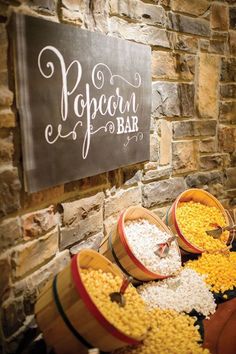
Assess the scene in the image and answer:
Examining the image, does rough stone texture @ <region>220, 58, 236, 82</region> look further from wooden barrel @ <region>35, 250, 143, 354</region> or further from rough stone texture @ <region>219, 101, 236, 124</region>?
wooden barrel @ <region>35, 250, 143, 354</region>

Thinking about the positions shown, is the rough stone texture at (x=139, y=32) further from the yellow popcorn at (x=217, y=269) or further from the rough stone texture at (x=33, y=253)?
the yellow popcorn at (x=217, y=269)

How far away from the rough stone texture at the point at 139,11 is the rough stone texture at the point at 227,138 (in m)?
1.34

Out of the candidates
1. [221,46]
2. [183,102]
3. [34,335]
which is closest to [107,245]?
[34,335]

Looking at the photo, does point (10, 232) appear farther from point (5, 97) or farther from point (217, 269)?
point (217, 269)

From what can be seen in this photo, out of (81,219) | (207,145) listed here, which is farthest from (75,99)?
(207,145)

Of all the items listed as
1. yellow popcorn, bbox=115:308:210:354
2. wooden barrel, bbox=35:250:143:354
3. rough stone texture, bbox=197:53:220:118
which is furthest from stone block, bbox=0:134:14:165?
rough stone texture, bbox=197:53:220:118

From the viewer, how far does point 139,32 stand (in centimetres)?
281

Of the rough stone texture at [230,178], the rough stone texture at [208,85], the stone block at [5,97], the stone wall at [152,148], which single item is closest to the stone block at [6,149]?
the stone wall at [152,148]

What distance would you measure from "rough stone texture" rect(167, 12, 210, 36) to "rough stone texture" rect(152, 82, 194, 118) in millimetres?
491

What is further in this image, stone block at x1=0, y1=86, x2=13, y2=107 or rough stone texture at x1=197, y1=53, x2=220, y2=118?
rough stone texture at x1=197, y1=53, x2=220, y2=118

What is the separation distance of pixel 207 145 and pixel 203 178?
0.35m

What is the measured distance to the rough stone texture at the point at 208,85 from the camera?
3438 millimetres

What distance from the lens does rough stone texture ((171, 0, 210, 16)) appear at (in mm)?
3084

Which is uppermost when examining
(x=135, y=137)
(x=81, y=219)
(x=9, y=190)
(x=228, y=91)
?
(x=228, y=91)
